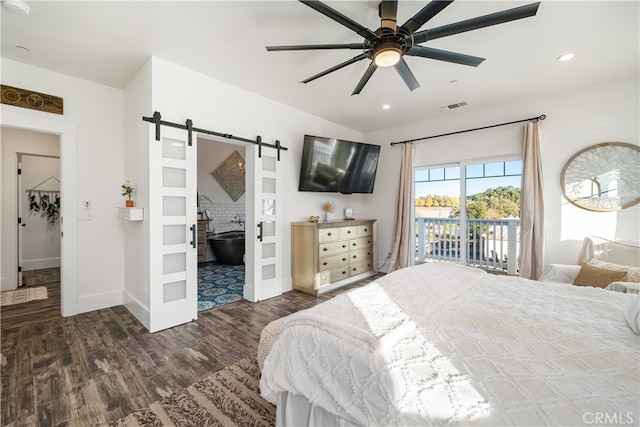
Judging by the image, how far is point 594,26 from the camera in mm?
2146

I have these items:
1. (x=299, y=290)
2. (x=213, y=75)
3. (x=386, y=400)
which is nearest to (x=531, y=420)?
(x=386, y=400)

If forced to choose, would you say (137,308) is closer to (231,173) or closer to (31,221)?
(231,173)

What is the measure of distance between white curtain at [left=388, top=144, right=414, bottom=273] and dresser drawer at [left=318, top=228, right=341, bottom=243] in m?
1.25

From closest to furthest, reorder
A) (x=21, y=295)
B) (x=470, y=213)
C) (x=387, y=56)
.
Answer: (x=387, y=56) < (x=21, y=295) < (x=470, y=213)

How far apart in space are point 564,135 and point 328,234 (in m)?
3.34

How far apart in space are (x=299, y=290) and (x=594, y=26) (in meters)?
4.14

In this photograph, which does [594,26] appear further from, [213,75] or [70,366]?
[70,366]

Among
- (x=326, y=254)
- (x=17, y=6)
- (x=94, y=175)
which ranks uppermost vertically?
(x=17, y=6)

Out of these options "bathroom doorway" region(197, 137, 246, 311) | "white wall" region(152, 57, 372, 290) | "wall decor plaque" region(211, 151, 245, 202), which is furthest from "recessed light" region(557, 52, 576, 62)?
"wall decor plaque" region(211, 151, 245, 202)

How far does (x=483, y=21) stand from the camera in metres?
1.57

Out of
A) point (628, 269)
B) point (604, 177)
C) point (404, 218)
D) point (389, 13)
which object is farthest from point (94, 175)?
point (604, 177)

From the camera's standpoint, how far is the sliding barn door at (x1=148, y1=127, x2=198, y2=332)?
8.57 feet

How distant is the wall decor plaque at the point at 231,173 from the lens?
6.00 m

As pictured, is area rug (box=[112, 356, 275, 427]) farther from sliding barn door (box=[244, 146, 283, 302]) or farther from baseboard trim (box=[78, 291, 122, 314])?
baseboard trim (box=[78, 291, 122, 314])
